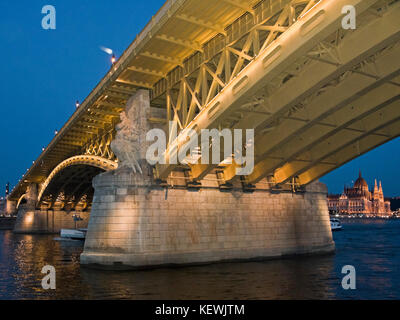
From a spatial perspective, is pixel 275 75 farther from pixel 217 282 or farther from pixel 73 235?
pixel 73 235

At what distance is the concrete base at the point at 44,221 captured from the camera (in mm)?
65125

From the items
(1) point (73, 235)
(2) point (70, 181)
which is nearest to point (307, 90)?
(1) point (73, 235)

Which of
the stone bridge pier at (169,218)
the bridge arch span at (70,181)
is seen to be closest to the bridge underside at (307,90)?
the stone bridge pier at (169,218)

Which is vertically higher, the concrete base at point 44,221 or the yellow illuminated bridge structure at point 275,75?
the yellow illuminated bridge structure at point 275,75

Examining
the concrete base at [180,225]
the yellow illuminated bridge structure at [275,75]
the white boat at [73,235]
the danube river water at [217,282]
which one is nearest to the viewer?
the yellow illuminated bridge structure at [275,75]

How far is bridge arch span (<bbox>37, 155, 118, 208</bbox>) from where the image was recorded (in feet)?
130

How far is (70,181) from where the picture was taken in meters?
54.6

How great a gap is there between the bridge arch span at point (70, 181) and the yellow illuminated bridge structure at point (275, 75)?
12.3 meters

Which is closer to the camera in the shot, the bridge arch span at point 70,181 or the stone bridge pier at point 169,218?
the stone bridge pier at point 169,218

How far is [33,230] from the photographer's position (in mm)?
64875

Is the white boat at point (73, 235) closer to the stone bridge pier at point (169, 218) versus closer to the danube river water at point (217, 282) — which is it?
the danube river water at point (217, 282)

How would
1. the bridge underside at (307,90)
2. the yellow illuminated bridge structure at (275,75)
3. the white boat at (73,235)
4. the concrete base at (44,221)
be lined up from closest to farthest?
the bridge underside at (307,90), the yellow illuminated bridge structure at (275,75), the white boat at (73,235), the concrete base at (44,221)

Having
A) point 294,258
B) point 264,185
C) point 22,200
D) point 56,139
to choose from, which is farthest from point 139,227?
point 22,200
